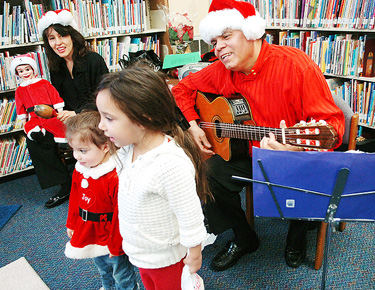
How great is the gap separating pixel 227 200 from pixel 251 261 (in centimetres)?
38

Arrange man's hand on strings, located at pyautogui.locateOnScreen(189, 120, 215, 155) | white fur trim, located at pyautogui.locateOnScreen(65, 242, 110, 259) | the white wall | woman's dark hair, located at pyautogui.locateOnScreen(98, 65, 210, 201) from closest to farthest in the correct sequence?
woman's dark hair, located at pyautogui.locateOnScreen(98, 65, 210, 201)
white fur trim, located at pyautogui.locateOnScreen(65, 242, 110, 259)
man's hand on strings, located at pyautogui.locateOnScreen(189, 120, 215, 155)
the white wall

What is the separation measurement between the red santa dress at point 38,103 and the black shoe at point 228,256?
4.48 feet

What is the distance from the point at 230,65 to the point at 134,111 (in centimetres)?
83

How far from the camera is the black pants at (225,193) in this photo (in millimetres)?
1717

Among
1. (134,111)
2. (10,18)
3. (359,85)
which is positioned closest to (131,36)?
(10,18)

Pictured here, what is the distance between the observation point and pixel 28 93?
237cm

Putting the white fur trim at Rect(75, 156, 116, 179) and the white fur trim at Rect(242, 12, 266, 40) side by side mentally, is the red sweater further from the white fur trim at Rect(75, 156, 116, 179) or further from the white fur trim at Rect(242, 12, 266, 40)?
the white fur trim at Rect(75, 156, 116, 179)

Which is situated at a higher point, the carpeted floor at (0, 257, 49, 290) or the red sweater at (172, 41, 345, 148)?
the red sweater at (172, 41, 345, 148)

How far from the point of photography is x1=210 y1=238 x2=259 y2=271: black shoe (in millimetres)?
1779

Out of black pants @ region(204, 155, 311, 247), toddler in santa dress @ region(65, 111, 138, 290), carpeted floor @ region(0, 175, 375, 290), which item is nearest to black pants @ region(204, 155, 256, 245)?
black pants @ region(204, 155, 311, 247)

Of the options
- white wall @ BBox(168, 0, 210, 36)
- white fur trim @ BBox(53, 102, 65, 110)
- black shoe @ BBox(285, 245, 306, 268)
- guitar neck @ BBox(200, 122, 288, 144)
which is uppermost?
white wall @ BBox(168, 0, 210, 36)

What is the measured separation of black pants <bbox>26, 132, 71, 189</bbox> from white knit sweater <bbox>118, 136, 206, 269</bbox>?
162 centimetres

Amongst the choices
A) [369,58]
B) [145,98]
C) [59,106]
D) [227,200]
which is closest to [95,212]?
[145,98]

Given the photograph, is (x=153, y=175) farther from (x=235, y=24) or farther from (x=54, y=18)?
Answer: (x=54, y=18)
